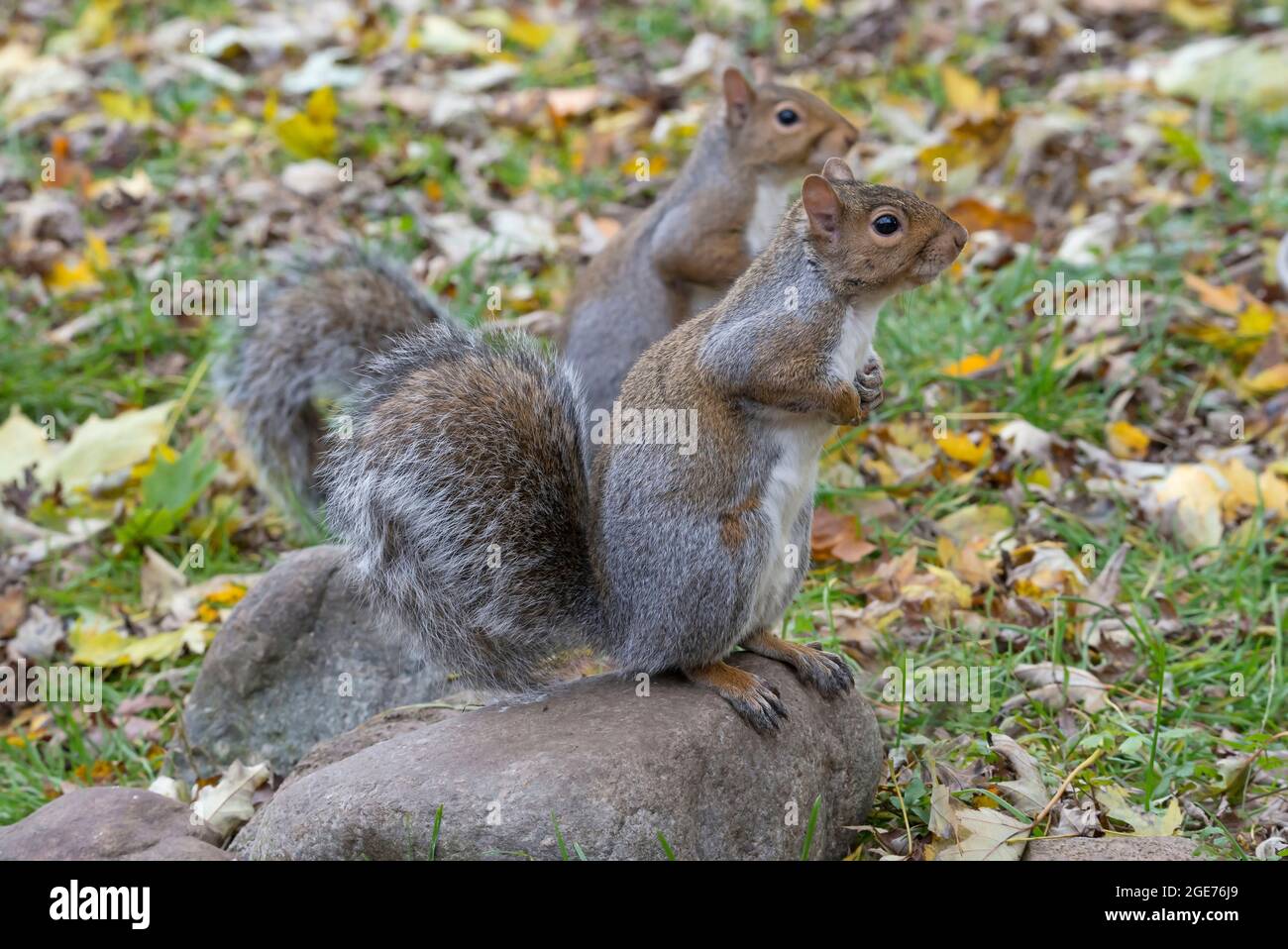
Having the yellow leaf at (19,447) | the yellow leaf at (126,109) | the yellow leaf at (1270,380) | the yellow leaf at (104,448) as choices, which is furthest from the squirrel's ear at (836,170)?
the yellow leaf at (126,109)

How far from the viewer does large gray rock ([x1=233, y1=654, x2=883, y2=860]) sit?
2.29m

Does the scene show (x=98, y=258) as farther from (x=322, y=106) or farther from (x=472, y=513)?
(x=472, y=513)

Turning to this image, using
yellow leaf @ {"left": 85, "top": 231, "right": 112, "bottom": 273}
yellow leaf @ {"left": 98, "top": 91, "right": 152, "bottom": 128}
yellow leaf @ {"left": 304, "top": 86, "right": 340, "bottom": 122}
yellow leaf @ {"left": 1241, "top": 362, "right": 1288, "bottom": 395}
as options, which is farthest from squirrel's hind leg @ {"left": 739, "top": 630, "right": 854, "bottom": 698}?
yellow leaf @ {"left": 98, "top": 91, "right": 152, "bottom": 128}

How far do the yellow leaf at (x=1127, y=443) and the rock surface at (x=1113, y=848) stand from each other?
1691 mm

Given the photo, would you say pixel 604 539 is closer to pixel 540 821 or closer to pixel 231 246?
pixel 540 821

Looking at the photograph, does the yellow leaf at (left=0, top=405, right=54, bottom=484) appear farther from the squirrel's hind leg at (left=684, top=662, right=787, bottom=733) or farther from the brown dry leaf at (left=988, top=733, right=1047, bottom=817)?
the brown dry leaf at (left=988, top=733, right=1047, bottom=817)

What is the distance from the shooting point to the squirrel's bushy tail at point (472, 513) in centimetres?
258

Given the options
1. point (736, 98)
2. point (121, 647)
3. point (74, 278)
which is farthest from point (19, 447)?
point (736, 98)

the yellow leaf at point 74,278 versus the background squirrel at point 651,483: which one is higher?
the yellow leaf at point 74,278

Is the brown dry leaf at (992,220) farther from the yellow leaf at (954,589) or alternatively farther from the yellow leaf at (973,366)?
the yellow leaf at (954,589)

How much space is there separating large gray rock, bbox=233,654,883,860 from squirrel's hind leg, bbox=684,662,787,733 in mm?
21

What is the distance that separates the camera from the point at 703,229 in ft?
14.2
